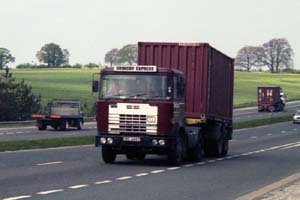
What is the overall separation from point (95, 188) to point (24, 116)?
52200 mm

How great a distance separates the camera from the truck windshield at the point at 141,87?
930 inches

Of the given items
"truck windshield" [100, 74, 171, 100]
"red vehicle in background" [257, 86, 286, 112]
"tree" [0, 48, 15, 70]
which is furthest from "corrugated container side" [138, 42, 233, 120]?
"tree" [0, 48, 15, 70]

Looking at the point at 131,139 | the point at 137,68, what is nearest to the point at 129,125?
the point at 131,139

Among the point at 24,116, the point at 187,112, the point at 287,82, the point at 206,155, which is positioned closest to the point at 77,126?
the point at 24,116

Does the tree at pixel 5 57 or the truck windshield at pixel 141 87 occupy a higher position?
the tree at pixel 5 57

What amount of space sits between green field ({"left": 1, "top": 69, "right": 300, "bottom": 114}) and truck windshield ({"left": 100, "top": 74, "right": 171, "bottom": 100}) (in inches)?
1869

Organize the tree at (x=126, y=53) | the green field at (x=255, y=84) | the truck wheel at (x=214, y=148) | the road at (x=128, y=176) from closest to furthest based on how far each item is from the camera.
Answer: the road at (x=128, y=176) < the truck wheel at (x=214, y=148) < the green field at (x=255, y=84) < the tree at (x=126, y=53)

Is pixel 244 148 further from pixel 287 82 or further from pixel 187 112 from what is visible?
pixel 287 82

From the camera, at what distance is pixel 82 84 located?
112812 mm

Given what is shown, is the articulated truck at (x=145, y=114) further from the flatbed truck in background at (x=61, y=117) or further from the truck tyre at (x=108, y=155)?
the flatbed truck in background at (x=61, y=117)

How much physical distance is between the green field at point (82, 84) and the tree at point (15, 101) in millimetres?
4498

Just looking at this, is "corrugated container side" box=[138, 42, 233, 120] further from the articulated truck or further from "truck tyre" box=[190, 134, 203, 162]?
"truck tyre" box=[190, 134, 203, 162]

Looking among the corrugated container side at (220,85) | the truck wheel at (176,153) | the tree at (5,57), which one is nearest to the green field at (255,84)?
the tree at (5,57)

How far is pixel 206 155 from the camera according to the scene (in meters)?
31.4
